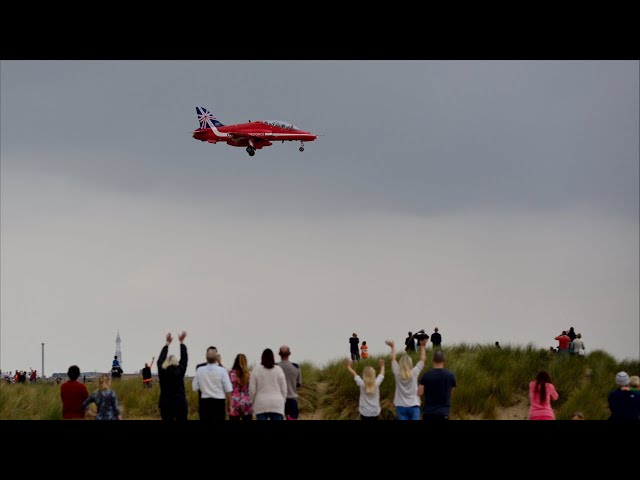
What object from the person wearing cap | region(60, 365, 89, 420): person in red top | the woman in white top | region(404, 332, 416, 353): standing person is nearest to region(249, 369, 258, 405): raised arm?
the woman in white top

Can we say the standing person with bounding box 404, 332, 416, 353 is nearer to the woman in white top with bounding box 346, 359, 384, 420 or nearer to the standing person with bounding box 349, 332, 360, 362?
the standing person with bounding box 349, 332, 360, 362

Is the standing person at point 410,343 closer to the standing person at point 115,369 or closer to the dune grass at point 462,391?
the dune grass at point 462,391

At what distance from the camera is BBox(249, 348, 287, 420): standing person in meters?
15.9

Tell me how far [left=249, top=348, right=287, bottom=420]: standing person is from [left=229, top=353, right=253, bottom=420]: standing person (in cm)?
65

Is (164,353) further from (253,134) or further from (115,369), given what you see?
(253,134)

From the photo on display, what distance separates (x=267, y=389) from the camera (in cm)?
1596

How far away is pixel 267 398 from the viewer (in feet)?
52.3

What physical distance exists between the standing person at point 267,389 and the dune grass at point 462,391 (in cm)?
1289

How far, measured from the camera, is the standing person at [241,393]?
16.6m

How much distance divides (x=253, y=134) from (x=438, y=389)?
3517 centimetres

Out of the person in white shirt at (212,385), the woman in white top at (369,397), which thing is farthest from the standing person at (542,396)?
the person in white shirt at (212,385)
